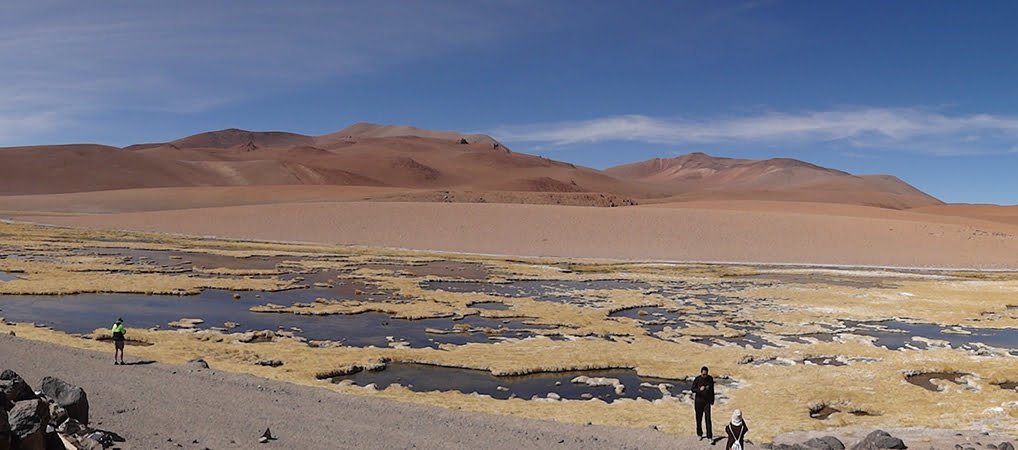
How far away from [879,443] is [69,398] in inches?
472

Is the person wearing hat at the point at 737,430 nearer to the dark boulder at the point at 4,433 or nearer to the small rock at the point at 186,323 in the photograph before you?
the dark boulder at the point at 4,433

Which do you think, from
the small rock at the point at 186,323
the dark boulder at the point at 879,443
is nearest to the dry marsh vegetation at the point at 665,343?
the small rock at the point at 186,323

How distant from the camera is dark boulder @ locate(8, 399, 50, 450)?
28.1 feet

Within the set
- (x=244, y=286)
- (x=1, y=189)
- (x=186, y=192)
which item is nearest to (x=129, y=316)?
(x=244, y=286)

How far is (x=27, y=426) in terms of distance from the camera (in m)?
8.66

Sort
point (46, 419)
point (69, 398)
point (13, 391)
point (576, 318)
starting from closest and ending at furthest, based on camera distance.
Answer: point (46, 419) → point (13, 391) → point (69, 398) → point (576, 318)

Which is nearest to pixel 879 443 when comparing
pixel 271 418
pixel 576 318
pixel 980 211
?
pixel 271 418

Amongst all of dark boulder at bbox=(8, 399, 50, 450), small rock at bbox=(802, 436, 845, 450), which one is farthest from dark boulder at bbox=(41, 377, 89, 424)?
small rock at bbox=(802, 436, 845, 450)

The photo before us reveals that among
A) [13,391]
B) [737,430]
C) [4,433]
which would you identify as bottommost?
[737,430]

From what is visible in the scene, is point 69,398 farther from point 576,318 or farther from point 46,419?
point 576,318

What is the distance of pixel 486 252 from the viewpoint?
67438mm

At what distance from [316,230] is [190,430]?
6641 centimetres

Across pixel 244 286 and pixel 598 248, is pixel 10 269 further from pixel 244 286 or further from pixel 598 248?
pixel 598 248

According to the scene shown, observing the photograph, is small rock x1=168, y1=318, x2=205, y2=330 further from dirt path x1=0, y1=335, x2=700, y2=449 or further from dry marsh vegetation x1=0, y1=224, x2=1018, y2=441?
dirt path x1=0, y1=335, x2=700, y2=449
